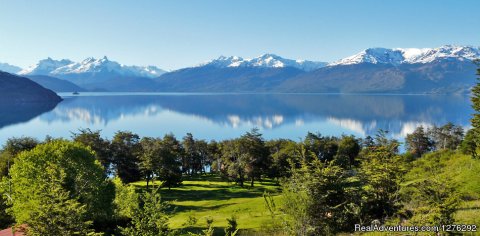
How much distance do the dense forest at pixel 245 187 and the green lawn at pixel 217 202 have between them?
2.47m

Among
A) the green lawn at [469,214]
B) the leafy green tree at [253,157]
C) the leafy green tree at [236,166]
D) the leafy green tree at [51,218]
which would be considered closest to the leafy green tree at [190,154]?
the leafy green tree at [236,166]

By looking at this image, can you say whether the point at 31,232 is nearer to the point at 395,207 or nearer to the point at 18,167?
the point at 395,207

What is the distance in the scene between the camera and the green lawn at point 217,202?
144 feet

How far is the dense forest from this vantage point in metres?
18.2

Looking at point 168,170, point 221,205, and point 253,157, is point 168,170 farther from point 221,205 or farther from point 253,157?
point 221,205

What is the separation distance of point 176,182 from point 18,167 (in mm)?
35106

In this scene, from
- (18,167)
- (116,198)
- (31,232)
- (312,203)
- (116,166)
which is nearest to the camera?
(31,232)

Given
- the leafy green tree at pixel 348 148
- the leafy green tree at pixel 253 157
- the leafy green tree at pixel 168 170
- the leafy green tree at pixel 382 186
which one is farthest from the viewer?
the leafy green tree at pixel 348 148

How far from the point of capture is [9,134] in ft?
595

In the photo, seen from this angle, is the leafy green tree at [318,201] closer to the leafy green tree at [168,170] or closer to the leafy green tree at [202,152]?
the leafy green tree at [168,170]

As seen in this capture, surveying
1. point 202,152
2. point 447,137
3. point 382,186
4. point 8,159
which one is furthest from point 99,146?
point 447,137

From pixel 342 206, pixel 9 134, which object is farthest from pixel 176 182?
pixel 9 134

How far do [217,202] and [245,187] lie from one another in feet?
57.3

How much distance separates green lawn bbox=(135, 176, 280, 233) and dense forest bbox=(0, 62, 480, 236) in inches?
97.2
